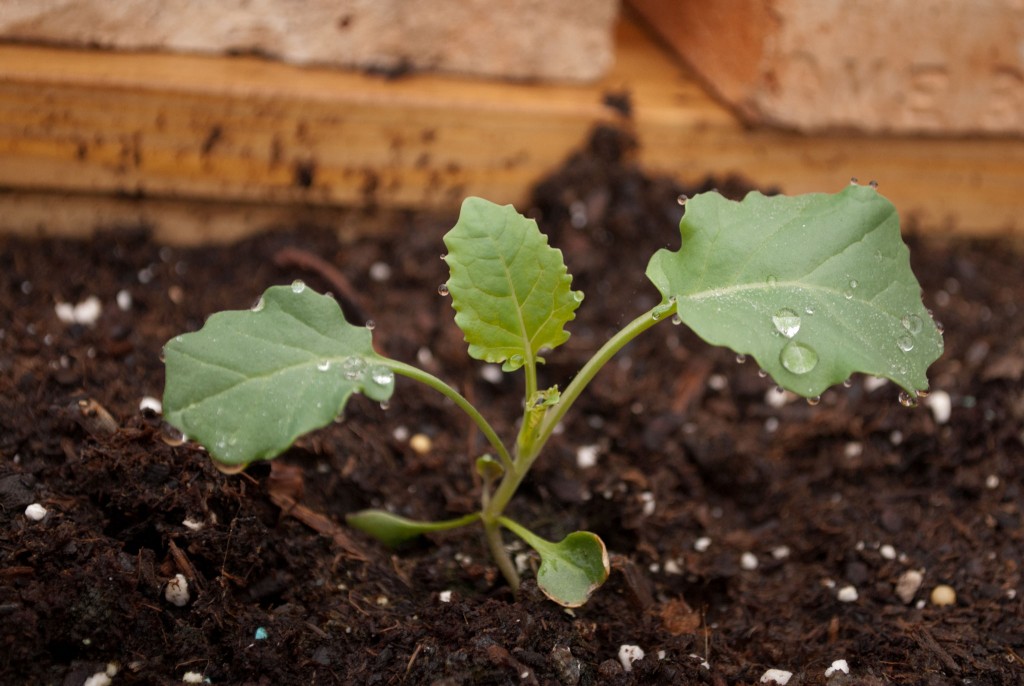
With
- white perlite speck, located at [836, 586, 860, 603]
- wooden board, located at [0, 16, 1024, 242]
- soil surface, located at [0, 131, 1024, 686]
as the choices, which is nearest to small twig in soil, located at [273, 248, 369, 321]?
soil surface, located at [0, 131, 1024, 686]

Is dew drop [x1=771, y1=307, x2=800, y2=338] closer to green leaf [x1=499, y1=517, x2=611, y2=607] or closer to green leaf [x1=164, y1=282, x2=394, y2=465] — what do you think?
green leaf [x1=499, y1=517, x2=611, y2=607]

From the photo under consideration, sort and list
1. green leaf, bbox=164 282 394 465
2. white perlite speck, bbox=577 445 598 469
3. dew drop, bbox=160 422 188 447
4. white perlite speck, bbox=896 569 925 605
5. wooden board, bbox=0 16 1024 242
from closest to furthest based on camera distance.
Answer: green leaf, bbox=164 282 394 465, dew drop, bbox=160 422 188 447, white perlite speck, bbox=896 569 925 605, white perlite speck, bbox=577 445 598 469, wooden board, bbox=0 16 1024 242

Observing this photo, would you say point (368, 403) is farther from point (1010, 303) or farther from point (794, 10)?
point (1010, 303)

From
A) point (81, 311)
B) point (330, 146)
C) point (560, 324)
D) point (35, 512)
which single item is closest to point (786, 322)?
point (560, 324)

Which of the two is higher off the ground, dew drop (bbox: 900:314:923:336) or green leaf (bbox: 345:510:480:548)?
dew drop (bbox: 900:314:923:336)

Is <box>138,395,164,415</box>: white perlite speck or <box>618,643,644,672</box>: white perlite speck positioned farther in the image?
<box>138,395,164,415</box>: white perlite speck

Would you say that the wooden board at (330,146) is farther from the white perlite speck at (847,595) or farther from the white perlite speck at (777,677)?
the white perlite speck at (777,677)

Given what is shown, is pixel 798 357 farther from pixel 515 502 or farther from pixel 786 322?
pixel 515 502
